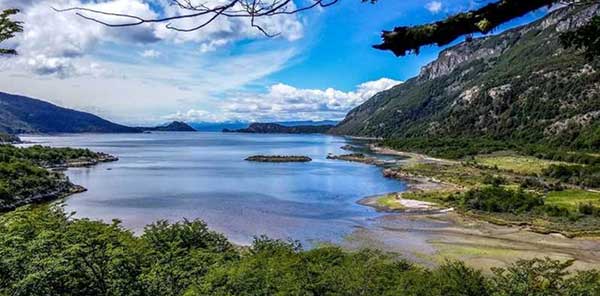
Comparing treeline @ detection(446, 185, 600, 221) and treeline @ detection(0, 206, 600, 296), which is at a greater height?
treeline @ detection(0, 206, 600, 296)

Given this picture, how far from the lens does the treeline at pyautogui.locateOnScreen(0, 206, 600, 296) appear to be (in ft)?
58.0

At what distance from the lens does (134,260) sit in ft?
74.3

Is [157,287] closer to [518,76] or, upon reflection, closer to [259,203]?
[259,203]

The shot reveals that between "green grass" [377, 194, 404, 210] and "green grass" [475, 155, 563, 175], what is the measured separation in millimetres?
39339

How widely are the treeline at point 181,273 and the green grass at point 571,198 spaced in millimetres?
35175

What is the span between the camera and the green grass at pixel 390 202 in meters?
58.6

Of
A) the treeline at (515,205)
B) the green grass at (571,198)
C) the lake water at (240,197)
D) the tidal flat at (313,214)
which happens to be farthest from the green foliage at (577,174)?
the lake water at (240,197)

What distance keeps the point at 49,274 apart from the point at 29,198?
2048 inches

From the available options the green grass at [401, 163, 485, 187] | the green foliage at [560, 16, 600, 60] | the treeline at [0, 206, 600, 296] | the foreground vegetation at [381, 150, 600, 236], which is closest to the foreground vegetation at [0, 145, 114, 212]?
the treeline at [0, 206, 600, 296]

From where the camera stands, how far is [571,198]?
203 ft

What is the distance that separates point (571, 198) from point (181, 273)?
56.0m

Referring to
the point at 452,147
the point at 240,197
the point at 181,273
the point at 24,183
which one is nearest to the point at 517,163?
the point at 452,147

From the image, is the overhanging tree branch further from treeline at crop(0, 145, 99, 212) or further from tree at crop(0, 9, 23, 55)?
treeline at crop(0, 145, 99, 212)

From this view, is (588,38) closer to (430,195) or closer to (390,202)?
(390,202)
